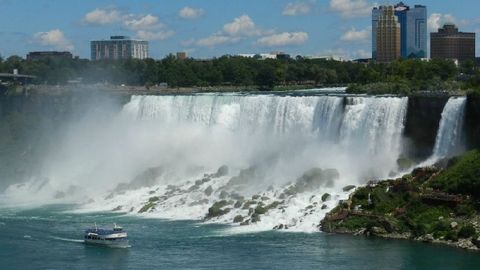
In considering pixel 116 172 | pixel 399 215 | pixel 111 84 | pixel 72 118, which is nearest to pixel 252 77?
pixel 111 84

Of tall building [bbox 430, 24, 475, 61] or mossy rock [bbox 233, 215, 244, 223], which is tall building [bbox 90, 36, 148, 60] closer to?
tall building [bbox 430, 24, 475, 61]

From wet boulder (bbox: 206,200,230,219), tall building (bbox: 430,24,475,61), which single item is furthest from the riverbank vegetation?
tall building (bbox: 430,24,475,61)

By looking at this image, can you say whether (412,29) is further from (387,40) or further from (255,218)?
(255,218)

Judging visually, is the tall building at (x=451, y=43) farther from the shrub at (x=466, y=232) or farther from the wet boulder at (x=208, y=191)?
the shrub at (x=466, y=232)

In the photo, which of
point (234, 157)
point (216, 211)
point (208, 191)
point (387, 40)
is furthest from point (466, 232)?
point (387, 40)

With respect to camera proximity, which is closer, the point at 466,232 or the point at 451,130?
the point at 466,232

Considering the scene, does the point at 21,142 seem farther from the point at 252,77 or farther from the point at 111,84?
the point at 252,77
